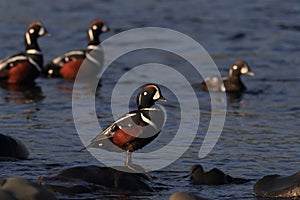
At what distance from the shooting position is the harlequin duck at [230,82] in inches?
618

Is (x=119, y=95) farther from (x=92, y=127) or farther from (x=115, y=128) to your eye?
(x=115, y=128)

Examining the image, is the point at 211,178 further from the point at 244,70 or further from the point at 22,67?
the point at 22,67

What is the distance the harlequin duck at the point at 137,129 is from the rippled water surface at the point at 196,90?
48 cm

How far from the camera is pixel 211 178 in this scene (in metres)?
9.81

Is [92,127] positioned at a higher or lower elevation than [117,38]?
lower

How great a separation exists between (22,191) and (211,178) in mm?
2406

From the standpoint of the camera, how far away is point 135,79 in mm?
16250

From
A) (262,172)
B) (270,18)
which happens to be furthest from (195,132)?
(270,18)

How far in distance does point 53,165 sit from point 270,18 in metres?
12.5

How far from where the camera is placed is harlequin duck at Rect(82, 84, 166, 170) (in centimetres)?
1009

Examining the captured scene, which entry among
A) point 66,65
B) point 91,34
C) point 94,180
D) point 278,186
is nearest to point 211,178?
point 278,186

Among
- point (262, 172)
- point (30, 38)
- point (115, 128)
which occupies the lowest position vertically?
point (262, 172)

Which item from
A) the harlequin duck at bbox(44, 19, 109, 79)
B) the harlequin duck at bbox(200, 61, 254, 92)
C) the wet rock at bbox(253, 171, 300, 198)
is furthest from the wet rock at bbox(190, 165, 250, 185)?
the harlequin duck at bbox(44, 19, 109, 79)

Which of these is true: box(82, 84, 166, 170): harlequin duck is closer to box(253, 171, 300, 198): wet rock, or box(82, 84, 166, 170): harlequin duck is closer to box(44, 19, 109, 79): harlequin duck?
box(253, 171, 300, 198): wet rock
